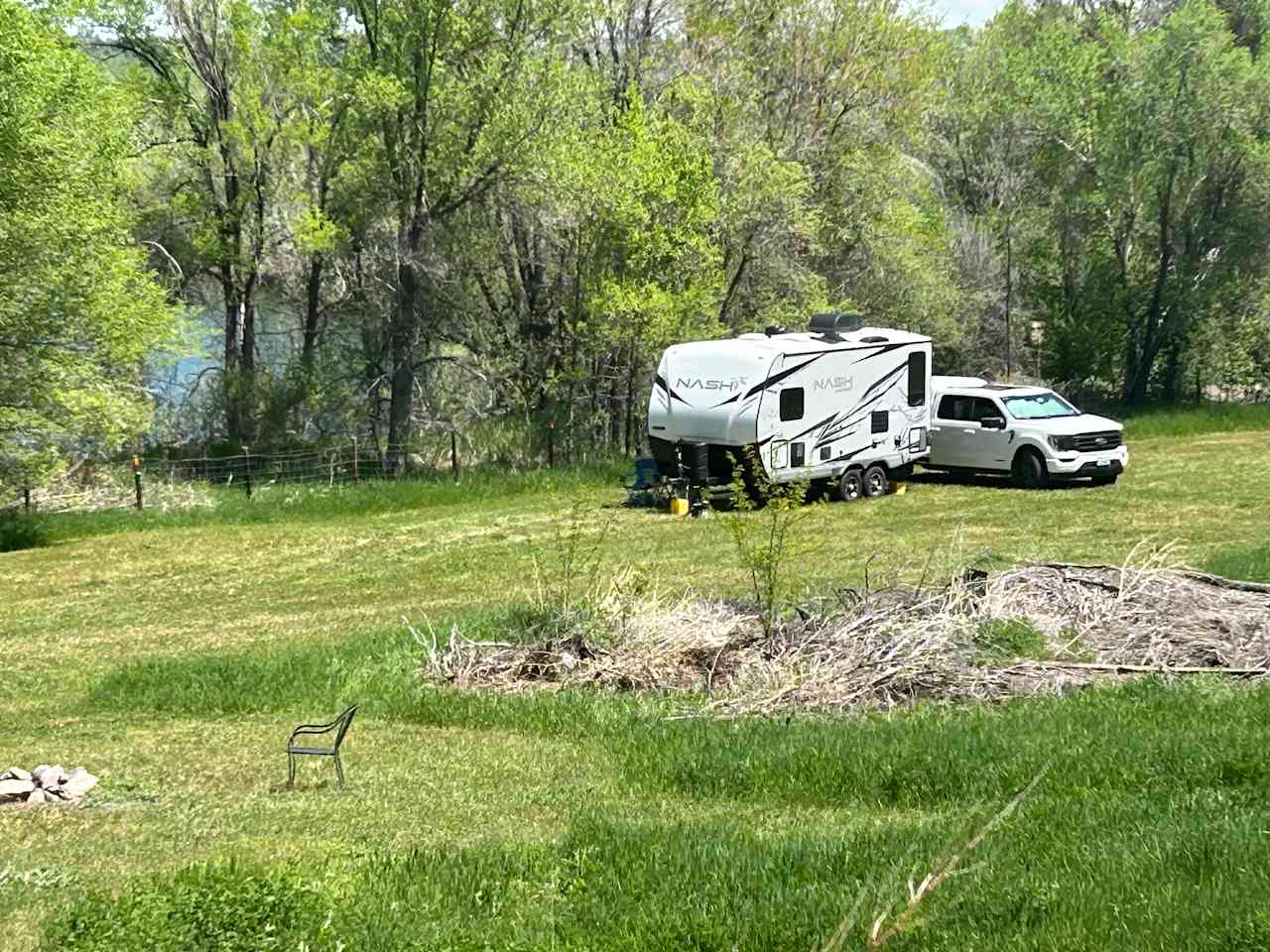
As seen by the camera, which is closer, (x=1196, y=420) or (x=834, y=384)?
(x=834, y=384)

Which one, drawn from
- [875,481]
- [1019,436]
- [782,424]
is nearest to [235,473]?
[782,424]

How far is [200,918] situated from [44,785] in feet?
15.7

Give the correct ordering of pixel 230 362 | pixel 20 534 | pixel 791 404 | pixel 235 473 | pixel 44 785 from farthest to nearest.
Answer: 1. pixel 230 362
2. pixel 235 473
3. pixel 791 404
4. pixel 20 534
5. pixel 44 785

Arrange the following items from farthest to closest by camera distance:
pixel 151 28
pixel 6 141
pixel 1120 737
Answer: pixel 151 28, pixel 6 141, pixel 1120 737

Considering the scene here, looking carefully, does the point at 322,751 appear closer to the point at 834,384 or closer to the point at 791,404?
Result: the point at 791,404

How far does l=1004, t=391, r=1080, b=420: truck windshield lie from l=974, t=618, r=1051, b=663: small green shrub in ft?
51.1

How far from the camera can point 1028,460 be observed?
27.0 metres

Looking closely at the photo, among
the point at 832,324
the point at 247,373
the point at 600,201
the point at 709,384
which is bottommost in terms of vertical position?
the point at 709,384

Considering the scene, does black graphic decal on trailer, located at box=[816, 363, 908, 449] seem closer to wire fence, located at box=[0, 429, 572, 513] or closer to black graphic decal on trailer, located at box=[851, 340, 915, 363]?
black graphic decal on trailer, located at box=[851, 340, 915, 363]

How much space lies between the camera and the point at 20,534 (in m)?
24.8

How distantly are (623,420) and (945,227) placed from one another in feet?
44.9

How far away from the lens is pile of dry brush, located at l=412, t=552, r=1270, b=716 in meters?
11.7

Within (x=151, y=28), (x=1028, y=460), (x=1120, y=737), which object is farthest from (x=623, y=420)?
(x=1120, y=737)

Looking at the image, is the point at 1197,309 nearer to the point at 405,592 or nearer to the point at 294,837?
the point at 405,592
